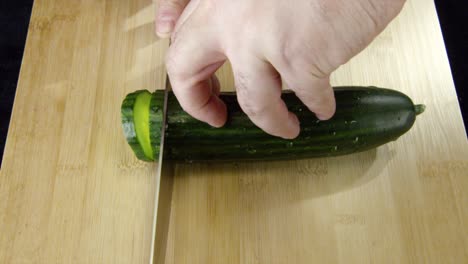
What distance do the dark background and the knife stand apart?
1.20 metres

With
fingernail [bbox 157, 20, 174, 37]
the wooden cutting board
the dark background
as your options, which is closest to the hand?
fingernail [bbox 157, 20, 174, 37]

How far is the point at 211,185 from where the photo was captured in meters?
1.60

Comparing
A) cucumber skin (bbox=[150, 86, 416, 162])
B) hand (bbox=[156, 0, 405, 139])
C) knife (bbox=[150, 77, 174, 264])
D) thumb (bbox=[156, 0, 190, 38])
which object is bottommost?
knife (bbox=[150, 77, 174, 264])

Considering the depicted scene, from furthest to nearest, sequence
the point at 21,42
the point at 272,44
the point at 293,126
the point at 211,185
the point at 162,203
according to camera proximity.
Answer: the point at 21,42, the point at 211,185, the point at 162,203, the point at 293,126, the point at 272,44

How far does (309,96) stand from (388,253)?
80 cm

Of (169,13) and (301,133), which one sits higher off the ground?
(169,13)

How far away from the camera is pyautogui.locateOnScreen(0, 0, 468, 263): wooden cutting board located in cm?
150

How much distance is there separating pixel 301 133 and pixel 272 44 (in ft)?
2.05

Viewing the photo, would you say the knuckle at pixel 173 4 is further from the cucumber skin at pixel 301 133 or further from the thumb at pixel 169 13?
the cucumber skin at pixel 301 133

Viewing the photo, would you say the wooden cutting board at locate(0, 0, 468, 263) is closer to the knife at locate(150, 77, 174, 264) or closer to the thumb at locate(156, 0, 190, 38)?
the knife at locate(150, 77, 174, 264)

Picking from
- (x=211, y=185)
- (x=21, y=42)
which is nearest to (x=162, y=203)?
(x=211, y=185)

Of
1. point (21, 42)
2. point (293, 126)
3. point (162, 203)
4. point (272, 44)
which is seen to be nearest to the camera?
point (272, 44)

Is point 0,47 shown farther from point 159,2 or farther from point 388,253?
point 388,253

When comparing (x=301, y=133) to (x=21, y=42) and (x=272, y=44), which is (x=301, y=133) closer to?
(x=272, y=44)
